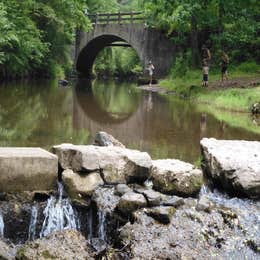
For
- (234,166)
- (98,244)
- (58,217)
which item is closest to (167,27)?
(234,166)

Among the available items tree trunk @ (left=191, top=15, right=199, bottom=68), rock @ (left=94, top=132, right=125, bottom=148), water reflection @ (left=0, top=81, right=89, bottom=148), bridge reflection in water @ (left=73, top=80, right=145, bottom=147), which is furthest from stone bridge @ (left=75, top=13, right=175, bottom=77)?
rock @ (left=94, top=132, right=125, bottom=148)

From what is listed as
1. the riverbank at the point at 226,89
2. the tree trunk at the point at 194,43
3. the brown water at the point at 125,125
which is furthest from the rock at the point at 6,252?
the tree trunk at the point at 194,43

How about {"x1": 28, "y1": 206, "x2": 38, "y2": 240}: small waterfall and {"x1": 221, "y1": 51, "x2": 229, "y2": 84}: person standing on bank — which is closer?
{"x1": 28, "y1": 206, "x2": 38, "y2": 240}: small waterfall

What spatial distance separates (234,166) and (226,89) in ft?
42.3

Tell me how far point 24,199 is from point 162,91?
63.6 ft

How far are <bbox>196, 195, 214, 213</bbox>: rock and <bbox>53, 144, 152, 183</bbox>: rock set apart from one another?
1.02 metres

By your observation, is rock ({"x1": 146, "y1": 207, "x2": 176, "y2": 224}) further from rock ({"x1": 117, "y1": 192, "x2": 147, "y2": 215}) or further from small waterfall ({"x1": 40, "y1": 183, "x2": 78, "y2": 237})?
small waterfall ({"x1": 40, "y1": 183, "x2": 78, "y2": 237})

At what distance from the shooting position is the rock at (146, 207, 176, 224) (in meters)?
6.08

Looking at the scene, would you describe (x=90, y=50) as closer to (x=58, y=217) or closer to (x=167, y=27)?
(x=167, y=27)

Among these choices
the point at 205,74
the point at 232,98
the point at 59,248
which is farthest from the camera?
the point at 205,74

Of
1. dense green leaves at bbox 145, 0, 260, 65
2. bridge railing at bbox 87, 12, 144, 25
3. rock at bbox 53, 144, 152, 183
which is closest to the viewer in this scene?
rock at bbox 53, 144, 152, 183

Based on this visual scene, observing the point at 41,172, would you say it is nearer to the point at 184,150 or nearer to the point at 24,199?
the point at 24,199

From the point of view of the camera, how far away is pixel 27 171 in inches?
271

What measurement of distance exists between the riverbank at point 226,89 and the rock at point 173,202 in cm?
1070
